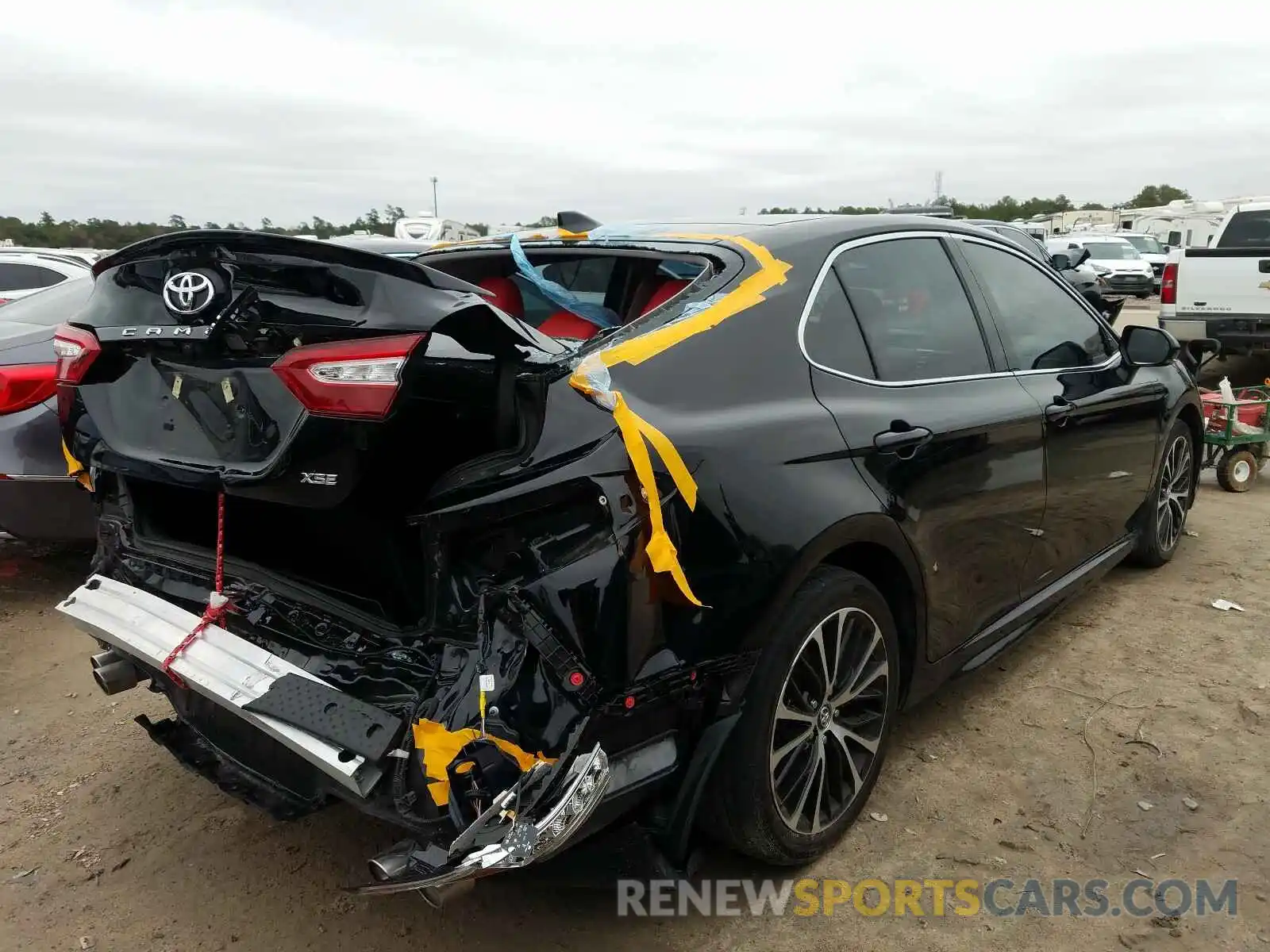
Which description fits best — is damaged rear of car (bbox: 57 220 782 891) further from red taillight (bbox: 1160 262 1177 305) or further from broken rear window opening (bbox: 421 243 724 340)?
red taillight (bbox: 1160 262 1177 305)

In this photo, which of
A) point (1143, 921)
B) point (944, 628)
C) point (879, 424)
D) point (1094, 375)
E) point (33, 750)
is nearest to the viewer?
point (1143, 921)

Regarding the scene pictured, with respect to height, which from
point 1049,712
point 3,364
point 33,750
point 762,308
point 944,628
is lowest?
point 33,750

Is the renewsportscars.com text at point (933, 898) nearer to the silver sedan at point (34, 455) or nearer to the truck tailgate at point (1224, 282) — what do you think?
the silver sedan at point (34, 455)

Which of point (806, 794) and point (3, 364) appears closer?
point (806, 794)

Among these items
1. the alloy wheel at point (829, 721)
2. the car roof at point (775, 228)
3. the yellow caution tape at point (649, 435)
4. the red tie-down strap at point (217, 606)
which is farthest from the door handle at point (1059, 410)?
the red tie-down strap at point (217, 606)

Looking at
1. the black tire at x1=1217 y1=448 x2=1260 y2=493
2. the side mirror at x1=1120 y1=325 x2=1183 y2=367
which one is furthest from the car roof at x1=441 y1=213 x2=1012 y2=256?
the black tire at x1=1217 y1=448 x2=1260 y2=493

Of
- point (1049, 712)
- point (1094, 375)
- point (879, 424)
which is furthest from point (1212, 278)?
point (879, 424)

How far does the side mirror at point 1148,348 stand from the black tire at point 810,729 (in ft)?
7.30

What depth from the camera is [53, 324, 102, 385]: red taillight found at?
2.42 m

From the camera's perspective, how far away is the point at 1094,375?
12.4 ft

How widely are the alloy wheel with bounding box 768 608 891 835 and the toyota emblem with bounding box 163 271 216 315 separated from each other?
162 cm

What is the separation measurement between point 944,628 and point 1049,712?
83cm

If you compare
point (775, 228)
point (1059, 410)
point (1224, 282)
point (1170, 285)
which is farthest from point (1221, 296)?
point (775, 228)

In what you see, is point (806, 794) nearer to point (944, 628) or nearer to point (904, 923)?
point (904, 923)
